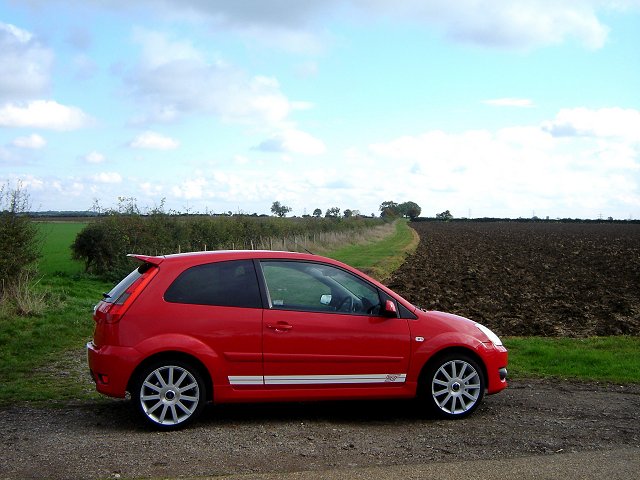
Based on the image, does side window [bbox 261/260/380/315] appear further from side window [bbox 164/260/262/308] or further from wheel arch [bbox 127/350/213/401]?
wheel arch [bbox 127/350/213/401]

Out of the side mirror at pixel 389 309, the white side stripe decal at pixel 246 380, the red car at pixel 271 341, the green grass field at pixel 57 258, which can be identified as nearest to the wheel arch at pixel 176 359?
the red car at pixel 271 341

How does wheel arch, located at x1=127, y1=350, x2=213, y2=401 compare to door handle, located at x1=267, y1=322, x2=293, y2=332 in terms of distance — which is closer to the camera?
wheel arch, located at x1=127, y1=350, x2=213, y2=401

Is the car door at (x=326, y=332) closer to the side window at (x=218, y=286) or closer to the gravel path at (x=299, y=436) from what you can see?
the side window at (x=218, y=286)

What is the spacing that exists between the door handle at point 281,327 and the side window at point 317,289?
208 mm

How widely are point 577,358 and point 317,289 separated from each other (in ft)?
Result: 17.6

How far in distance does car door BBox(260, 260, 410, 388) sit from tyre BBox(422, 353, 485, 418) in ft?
1.04

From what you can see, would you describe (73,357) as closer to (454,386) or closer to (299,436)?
(299,436)

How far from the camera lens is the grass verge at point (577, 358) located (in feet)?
33.2

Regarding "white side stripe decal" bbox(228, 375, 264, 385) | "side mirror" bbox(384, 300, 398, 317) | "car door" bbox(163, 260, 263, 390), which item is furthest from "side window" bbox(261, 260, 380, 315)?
"white side stripe decal" bbox(228, 375, 264, 385)

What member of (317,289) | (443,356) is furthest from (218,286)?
(443,356)

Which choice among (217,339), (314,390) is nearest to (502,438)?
(314,390)

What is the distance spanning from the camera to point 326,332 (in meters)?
7.38

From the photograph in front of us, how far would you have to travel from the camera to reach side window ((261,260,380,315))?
24.7 feet

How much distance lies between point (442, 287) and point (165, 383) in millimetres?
17100
